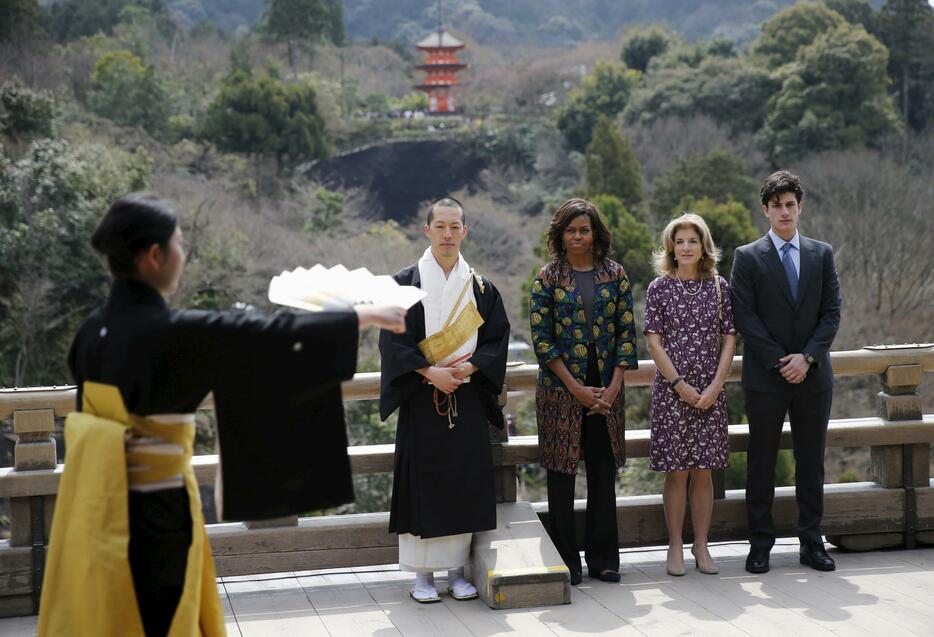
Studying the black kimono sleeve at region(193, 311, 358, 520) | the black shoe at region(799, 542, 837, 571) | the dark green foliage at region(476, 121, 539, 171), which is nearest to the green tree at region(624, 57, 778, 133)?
the dark green foliage at region(476, 121, 539, 171)

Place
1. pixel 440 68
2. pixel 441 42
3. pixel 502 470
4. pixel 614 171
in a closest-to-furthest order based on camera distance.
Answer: pixel 502 470 < pixel 614 171 < pixel 440 68 < pixel 441 42

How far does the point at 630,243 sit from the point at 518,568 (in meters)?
15.8

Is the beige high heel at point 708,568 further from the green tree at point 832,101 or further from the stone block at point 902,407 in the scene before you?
the green tree at point 832,101

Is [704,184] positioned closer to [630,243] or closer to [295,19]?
[630,243]

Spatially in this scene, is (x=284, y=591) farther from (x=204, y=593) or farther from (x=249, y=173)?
(x=249, y=173)

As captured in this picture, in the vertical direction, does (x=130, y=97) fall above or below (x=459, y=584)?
above

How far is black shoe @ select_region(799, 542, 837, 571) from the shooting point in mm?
4531

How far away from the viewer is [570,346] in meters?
4.51

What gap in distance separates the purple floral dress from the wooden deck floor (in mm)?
481

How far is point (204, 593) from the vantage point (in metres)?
2.78

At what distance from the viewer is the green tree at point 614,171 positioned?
25.3m

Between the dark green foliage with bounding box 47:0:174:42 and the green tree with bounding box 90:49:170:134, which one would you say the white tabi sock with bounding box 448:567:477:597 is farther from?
the dark green foliage with bounding box 47:0:174:42

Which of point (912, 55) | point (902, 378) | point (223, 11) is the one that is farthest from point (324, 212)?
point (223, 11)

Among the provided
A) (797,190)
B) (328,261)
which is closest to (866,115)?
(328,261)
